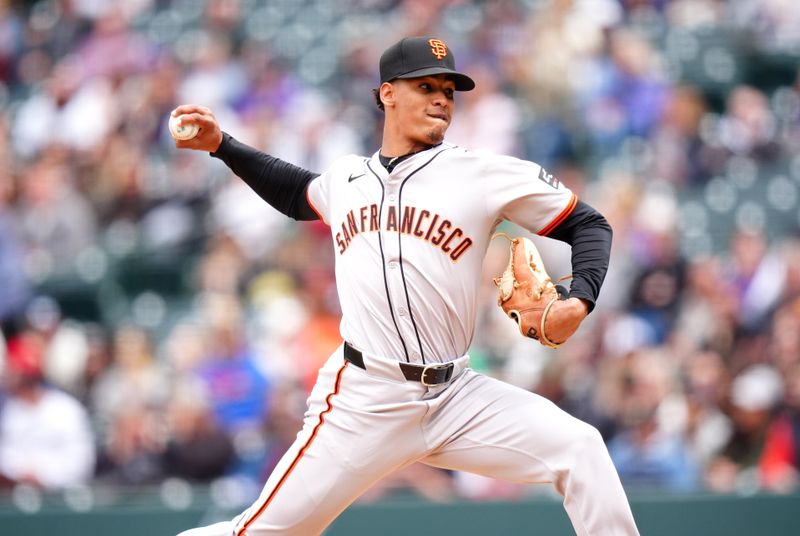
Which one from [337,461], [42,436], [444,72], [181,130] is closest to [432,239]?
[444,72]

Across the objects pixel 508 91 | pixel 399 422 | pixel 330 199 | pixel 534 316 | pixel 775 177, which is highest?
pixel 508 91

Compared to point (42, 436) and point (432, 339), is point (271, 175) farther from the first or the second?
point (42, 436)

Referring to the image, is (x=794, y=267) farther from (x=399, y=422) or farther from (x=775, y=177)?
(x=399, y=422)

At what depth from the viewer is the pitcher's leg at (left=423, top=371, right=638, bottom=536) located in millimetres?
4004

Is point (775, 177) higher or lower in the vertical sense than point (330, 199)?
higher

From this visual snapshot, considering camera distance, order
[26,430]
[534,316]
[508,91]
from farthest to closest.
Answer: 1. [508,91]
2. [26,430]
3. [534,316]

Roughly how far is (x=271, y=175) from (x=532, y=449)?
1.42 metres

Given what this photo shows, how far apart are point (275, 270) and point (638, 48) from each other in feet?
12.3

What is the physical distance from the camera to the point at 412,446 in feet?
13.7

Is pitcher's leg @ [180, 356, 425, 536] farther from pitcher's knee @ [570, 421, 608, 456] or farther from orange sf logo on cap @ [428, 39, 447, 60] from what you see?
orange sf logo on cap @ [428, 39, 447, 60]

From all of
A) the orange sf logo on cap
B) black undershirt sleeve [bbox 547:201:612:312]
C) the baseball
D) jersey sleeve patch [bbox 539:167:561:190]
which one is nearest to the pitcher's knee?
black undershirt sleeve [bbox 547:201:612:312]

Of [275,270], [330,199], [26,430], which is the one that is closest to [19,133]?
[275,270]

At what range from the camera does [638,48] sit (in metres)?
10.3

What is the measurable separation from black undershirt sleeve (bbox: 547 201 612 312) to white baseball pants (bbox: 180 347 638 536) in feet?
1.46
